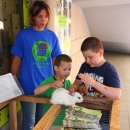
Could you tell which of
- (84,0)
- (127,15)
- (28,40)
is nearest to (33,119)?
(28,40)

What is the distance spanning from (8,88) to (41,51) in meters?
0.43

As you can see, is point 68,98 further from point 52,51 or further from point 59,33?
point 59,33

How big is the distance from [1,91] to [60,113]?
39 cm

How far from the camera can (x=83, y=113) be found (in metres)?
0.86

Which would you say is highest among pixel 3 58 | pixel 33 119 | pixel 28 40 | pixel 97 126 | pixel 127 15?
pixel 127 15

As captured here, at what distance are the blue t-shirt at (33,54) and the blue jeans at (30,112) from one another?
0.38ft

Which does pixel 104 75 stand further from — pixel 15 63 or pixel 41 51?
pixel 15 63

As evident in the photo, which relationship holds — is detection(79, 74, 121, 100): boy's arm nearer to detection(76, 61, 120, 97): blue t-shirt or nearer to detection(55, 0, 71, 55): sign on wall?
detection(76, 61, 120, 97): blue t-shirt

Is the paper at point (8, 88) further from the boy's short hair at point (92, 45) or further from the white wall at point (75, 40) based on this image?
the white wall at point (75, 40)

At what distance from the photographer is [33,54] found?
136 centimetres

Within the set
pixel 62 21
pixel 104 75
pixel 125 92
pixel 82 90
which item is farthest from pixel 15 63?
pixel 125 92

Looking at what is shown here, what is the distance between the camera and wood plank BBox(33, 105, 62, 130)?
0.67 m

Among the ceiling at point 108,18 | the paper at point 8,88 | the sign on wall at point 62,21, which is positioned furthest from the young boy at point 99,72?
the ceiling at point 108,18

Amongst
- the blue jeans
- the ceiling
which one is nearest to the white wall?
the ceiling
